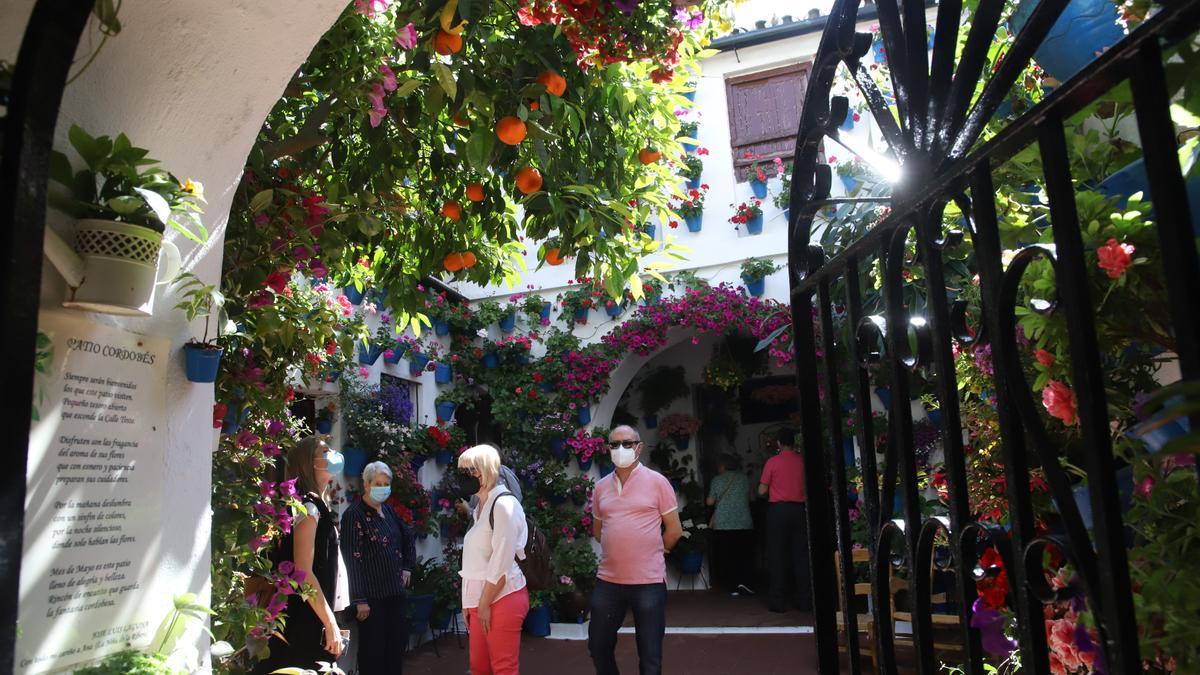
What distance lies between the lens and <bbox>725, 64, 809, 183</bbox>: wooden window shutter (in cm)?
912

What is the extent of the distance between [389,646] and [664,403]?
6625 mm

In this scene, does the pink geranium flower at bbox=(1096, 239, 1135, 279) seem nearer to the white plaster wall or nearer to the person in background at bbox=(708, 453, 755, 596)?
the white plaster wall

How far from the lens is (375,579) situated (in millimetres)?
4871

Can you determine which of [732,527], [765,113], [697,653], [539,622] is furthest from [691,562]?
[765,113]

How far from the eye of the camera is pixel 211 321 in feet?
7.30

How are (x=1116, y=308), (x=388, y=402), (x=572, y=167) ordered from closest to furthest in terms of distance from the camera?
1. (x=1116, y=308)
2. (x=572, y=167)
3. (x=388, y=402)

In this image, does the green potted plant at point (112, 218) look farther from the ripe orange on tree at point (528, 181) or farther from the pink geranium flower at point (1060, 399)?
the pink geranium flower at point (1060, 399)

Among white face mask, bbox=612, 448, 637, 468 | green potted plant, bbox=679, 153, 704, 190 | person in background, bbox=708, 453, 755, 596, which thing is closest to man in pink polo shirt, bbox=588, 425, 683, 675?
white face mask, bbox=612, 448, 637, 468

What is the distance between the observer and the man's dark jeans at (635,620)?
15.8 feet

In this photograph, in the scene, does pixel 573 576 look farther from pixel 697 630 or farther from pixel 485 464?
pixel 485 464

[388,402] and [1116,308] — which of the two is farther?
[388,402]

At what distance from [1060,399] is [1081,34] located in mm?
1028

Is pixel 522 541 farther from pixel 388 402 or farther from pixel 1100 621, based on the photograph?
pixel 1100 621

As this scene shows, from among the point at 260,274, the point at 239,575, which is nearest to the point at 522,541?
the point at 239,575
